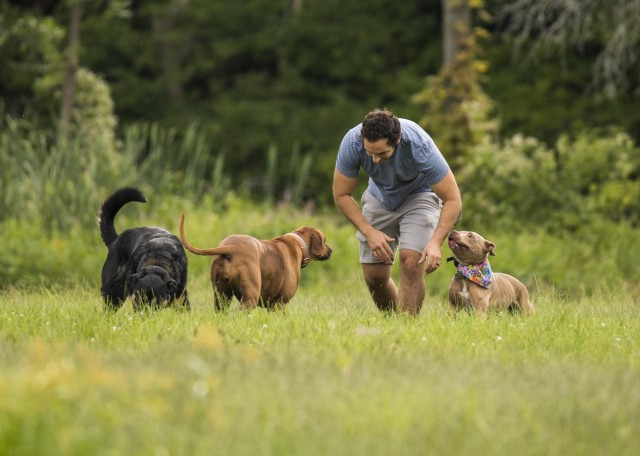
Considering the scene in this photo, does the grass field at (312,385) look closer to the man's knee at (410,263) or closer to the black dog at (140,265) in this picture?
the black dog at (140,265)

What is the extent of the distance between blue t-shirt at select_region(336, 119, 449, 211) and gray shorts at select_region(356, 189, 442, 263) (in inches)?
6.5

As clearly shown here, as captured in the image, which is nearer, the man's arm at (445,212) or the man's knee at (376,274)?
the man's arm at (445,212)

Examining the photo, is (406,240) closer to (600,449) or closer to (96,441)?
(600,449)

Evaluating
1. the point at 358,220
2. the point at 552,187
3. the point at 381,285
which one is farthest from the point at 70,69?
the point at 358,220

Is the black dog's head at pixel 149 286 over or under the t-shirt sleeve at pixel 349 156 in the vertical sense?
→ under

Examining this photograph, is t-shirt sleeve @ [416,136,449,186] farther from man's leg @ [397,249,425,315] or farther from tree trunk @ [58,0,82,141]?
tree trunk @ [58,0,82,141]

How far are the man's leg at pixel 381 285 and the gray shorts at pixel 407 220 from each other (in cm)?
6

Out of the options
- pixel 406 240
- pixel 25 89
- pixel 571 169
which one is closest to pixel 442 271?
pixel 571 169

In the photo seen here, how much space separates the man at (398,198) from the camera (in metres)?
7.23

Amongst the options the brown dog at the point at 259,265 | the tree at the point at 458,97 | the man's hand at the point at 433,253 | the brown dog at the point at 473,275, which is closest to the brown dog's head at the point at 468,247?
the brown dog at the point at 473,275

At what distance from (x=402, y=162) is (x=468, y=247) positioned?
0.78 metres

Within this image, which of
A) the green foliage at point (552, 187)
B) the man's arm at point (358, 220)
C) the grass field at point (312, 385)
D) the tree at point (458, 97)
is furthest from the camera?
the tree at point (458, 97)

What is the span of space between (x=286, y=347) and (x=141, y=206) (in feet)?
24.1

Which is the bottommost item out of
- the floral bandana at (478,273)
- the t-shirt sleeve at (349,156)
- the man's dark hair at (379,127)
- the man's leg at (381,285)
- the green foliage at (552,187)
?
the green foliage at (552,187)
